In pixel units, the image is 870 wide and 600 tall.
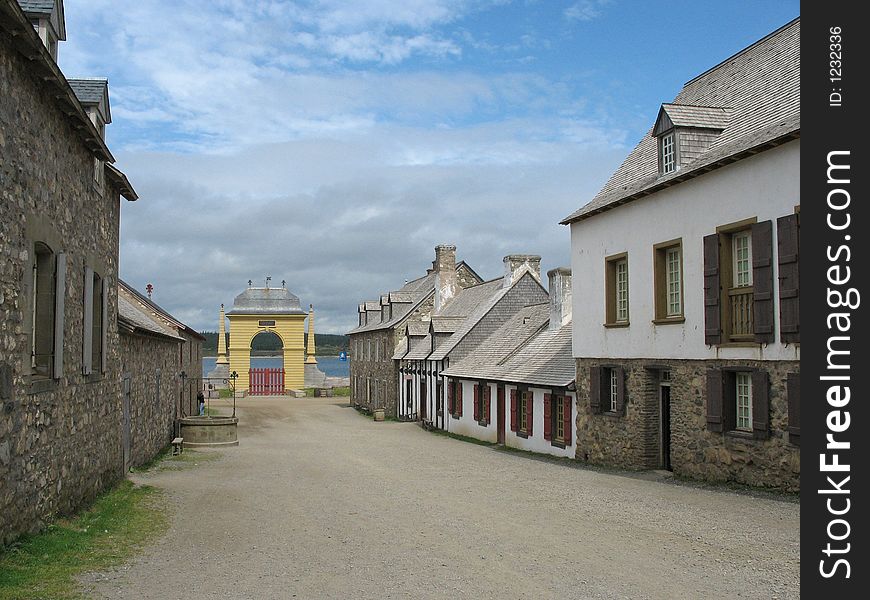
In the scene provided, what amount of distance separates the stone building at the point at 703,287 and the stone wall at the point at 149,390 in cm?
1095

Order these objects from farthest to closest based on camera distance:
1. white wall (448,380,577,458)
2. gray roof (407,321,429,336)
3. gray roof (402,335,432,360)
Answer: gray roof (407,321,429,336) < gray roof (402,335,432,360) < white wall (448,380,577,458)

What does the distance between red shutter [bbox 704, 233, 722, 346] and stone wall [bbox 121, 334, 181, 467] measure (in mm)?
11696

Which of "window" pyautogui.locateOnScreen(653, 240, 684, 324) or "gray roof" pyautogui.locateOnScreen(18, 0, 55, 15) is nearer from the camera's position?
"gray roof" pyautogui.locateOnScreen(18, 0, 55, 15)

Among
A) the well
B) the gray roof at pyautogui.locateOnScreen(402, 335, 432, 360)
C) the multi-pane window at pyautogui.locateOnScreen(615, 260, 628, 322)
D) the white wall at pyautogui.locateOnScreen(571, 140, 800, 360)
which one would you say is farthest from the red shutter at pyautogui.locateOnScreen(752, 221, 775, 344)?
the gray roof at pyautogui.locateOnScreen(402, 335, 432, 360)

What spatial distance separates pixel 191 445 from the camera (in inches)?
1062

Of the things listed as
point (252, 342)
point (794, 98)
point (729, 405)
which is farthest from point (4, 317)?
point (252, 342)

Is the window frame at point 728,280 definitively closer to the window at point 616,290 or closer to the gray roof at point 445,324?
the window at point 616,290

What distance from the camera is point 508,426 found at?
29.0 m

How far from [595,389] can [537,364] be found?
5894mm

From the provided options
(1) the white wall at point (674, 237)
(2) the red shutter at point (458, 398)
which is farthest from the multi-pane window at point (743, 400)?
(2) the red shutter at point (458, 398)

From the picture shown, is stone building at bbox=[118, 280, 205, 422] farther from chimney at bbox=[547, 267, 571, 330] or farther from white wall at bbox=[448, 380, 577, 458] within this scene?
chimney at bbox=[547, 267, 571, 330]

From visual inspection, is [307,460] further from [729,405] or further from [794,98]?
[794,98]

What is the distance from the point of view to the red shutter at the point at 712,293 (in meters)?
16.5

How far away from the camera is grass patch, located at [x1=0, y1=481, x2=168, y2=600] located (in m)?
8.32
